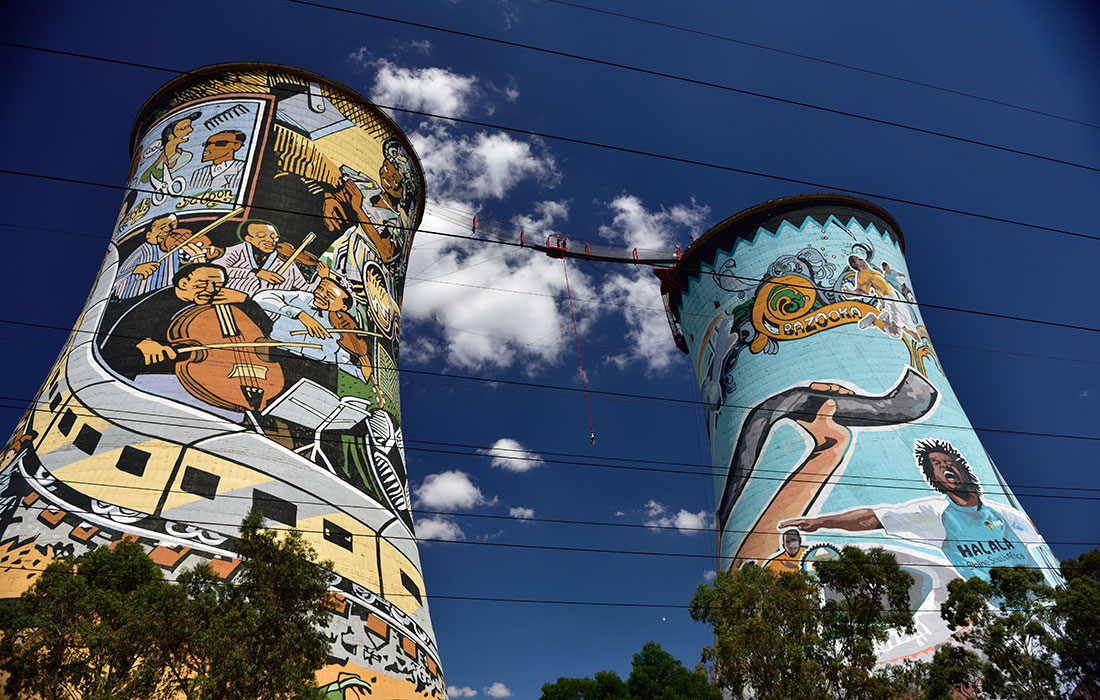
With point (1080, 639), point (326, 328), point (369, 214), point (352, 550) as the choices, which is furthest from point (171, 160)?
point (1080, 639)

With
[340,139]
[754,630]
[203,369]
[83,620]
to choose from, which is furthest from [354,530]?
[340,139]

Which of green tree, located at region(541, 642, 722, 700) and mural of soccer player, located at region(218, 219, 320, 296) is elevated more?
mural of soccer player, located at region(218, 219, 320, 296)

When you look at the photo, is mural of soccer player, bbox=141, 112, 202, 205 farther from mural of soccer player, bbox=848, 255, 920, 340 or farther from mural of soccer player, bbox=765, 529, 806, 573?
mural of soccer player, bbox=848, 255, 920, 340

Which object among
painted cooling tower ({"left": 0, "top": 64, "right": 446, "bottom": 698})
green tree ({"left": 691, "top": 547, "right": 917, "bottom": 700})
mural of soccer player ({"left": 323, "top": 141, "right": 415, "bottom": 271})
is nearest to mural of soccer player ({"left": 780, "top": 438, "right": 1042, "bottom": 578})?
green tree ({"left": 691, "top": 547, "right": 917, "bottom": 700})

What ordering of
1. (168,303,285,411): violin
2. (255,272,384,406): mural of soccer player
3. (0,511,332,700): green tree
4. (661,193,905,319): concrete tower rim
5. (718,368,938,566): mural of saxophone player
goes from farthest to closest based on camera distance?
(661,193,905,319): concrete tower rim, (718,368,938,566): mural of saxophone player, (255,272,384,406): mural of soccer player, (168,303,285,411): violin, (0,511,332,700): green tree

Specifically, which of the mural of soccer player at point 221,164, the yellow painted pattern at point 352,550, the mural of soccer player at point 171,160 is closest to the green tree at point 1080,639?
the yellow painted pattern at point 352,550

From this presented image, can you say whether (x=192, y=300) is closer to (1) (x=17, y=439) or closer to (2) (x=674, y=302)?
(1) (x=17, y=439)

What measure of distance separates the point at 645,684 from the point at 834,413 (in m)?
10.6

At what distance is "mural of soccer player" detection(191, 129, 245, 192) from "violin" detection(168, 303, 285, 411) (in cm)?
439

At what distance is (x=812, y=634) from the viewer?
10.1 metres

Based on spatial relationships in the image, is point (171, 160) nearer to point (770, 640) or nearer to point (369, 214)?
point (369, 214)

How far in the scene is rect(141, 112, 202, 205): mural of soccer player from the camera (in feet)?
62.3

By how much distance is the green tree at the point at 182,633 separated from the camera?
791 cm

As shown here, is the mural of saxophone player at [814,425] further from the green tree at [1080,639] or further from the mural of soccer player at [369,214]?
the mural of soccer player at [369,214]
